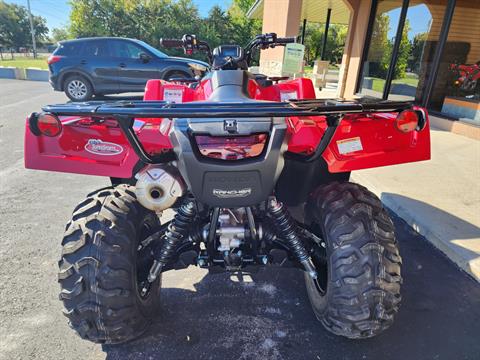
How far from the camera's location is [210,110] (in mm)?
1474

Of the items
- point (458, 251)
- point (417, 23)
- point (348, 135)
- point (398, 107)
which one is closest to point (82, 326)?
point (348, 135)

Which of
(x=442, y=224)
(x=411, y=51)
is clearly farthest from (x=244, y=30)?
(x=442, y=224)

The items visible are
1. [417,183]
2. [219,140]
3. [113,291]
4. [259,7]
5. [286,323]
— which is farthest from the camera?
[259,7]

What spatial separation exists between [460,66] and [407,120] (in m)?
8.09

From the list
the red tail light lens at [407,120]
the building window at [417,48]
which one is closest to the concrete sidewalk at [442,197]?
the red tail light lens at [407,120]

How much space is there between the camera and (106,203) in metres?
1.99

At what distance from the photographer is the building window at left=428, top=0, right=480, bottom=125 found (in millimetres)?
7914

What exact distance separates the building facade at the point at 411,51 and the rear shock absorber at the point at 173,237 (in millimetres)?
7303

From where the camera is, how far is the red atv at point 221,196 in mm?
1615

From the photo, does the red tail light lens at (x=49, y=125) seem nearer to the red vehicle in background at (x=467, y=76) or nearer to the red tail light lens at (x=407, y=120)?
the red tail light lens at (x=407, y=120)

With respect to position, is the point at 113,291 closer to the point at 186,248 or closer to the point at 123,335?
the point at 123,335

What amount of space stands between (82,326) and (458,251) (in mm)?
2993

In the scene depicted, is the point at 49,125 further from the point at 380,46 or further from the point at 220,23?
the point at 220,23

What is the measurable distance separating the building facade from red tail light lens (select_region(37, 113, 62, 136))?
784cm
